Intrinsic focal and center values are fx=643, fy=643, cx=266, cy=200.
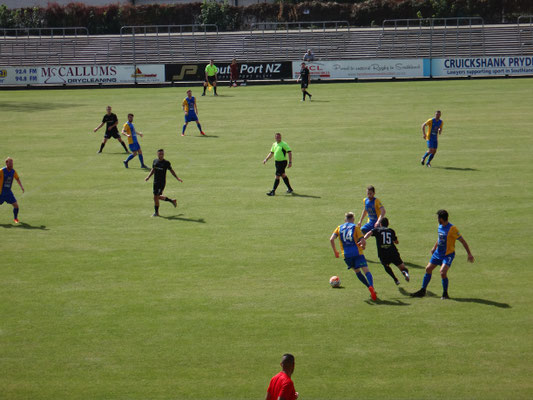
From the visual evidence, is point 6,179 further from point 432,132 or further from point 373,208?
point 432,132

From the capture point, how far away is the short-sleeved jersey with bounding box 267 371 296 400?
28.8 feet

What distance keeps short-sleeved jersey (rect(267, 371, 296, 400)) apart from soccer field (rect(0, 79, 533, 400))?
2587 mm

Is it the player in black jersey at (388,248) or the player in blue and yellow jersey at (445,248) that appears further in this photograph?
the player in black jersey at (388,248)

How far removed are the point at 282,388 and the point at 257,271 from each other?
28.2 ft

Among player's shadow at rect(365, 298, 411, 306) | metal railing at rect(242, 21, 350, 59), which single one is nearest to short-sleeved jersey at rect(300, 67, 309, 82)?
metal railing at rect(242, 21, 350, 59)

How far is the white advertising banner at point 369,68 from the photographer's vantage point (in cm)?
5681

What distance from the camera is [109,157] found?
1261 inches

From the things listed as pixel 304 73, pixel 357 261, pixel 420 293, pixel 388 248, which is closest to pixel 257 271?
pixel 357 261

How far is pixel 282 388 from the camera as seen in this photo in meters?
8.77

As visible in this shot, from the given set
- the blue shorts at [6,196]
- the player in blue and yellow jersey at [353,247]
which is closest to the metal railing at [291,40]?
the blue shorts at [6,196]

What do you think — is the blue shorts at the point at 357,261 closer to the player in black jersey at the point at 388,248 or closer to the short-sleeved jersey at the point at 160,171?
the player in black jersey at the point at 388,248

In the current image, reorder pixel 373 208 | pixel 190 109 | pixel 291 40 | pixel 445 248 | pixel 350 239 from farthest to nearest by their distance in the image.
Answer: pixel 291 40 < pixel 190 109 < pixel 373 208 < pixel 350 239 < pixel 445 248

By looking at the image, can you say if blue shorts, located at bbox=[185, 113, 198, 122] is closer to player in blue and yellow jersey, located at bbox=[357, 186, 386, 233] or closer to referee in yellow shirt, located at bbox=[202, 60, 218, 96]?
referee in yellow shirt, located at bbox=[202, 60, 218, 96]

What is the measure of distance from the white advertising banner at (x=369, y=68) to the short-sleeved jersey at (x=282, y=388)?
164 ft
